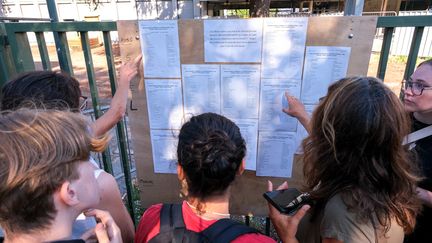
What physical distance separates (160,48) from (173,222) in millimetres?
1080

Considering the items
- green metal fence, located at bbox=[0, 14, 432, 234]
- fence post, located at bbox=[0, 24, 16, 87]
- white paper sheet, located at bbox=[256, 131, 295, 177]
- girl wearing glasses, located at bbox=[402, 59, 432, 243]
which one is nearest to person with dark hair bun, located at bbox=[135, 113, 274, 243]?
white paper sheet, located at bbox=[256, 131, 295, 177]

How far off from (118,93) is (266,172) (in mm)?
1113

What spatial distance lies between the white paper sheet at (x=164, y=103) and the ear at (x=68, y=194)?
1.01 meters

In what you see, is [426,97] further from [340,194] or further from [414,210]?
[340,194]

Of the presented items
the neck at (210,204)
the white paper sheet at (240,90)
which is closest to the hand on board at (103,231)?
the neck at (210,204)

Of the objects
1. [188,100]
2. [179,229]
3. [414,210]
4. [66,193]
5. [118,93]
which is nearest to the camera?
[66,193]

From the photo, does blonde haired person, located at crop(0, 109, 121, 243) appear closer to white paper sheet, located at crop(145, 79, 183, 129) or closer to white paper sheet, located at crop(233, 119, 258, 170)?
white paper sheet, located at crop(145, 79, 183, 129)

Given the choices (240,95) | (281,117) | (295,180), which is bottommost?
(295,180)

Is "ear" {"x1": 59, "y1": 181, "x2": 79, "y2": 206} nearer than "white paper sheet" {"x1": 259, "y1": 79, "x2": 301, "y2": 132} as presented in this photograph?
Yes

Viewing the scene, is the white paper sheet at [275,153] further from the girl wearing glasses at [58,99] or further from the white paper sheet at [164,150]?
the girl wearing glasses at [58,99]

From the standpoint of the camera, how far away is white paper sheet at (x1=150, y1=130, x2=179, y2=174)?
200 centimetres

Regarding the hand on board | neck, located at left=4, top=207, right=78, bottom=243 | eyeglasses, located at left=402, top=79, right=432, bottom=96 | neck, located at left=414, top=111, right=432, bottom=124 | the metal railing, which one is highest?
the metal railing

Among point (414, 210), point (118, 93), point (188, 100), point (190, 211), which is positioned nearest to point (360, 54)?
point (414, 210)

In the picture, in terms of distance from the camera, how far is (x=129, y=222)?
1.48 metres
